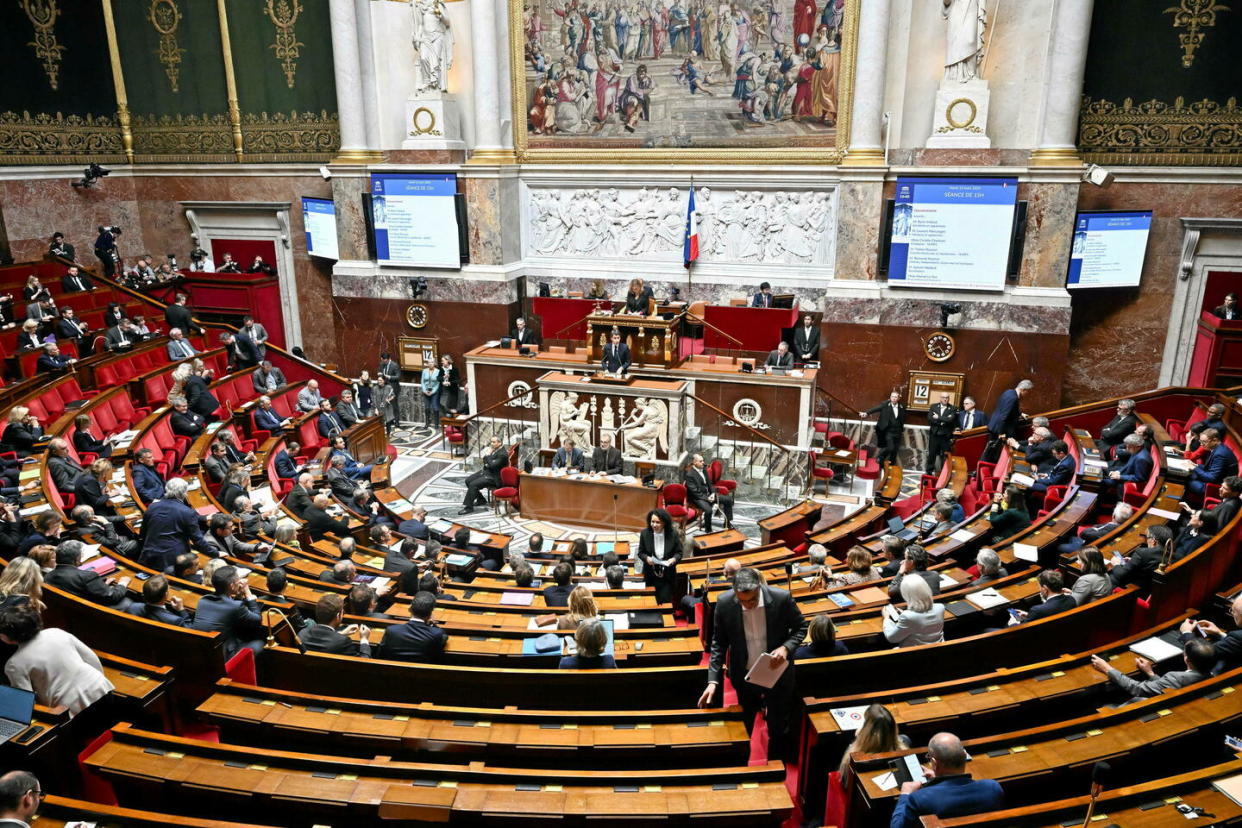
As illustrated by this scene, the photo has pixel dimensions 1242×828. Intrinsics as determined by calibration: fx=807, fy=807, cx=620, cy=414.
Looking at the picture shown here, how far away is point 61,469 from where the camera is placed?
9.02 metres

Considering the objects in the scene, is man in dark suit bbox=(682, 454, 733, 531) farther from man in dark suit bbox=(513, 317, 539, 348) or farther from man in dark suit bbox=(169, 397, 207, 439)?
man in dark suit bbox=(169, 397, 207, 439)

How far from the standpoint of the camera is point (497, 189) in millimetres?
16000

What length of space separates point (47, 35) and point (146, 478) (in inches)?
515

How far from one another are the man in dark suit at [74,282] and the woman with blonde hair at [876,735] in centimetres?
1722

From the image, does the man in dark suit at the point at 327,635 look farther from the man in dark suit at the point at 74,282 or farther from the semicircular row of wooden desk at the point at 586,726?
the man in dark suit at the point at 74,282

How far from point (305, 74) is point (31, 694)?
16.2m

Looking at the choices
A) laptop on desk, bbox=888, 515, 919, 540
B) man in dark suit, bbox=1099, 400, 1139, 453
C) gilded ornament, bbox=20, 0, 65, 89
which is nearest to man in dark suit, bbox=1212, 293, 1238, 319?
man in dark suit, bbox=1099, 400, 1139, 453

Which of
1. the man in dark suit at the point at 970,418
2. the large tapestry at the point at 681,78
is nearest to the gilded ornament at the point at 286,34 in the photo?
the large tapestry at the point at 681,78

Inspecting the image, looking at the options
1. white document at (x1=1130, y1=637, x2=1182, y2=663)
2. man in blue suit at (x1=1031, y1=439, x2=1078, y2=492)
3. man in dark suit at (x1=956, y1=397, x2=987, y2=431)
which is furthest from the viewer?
man in dark suit at (x1=956, y1=397, x2=987, y2=431)

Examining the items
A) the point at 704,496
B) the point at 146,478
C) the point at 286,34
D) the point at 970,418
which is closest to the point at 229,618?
the point at 146,478

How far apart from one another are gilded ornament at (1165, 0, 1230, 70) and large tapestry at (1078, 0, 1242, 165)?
13mm

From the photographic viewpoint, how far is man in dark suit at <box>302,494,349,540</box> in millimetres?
9281

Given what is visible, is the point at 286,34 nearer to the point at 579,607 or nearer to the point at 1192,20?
the point at 579,607

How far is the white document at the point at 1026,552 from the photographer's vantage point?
7.55 m
